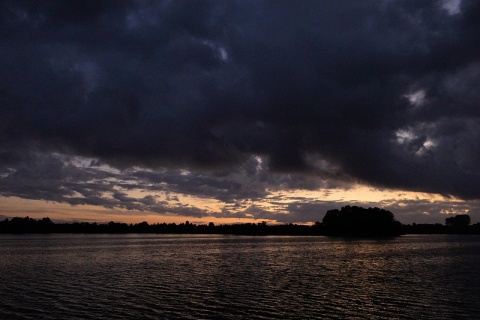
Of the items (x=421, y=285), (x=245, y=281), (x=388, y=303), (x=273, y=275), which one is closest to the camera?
(x=388, y=303)

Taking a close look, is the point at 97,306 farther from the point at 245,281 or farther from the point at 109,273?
the point at 109,273

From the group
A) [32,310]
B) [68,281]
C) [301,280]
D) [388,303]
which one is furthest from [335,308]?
[68,281]

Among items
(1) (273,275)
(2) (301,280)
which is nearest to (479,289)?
(2) (301,280)

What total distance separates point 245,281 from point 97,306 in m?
22.0

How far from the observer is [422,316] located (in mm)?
35750

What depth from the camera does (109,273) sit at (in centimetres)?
6675

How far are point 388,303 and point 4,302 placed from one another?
39.5 meters

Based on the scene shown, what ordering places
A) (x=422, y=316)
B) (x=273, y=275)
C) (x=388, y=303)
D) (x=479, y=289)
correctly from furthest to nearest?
(x=273, y=275), (x=479, y=289), (x=388, y=303), (x=422, y=316)

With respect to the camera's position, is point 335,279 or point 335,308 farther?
point 335,279

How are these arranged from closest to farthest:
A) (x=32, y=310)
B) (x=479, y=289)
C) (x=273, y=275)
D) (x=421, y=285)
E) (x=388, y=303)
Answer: (x=32, y=310) → (x=388, y=303) → (x=479, y=289) → (x=421, y=285) → (x=273, y=275)

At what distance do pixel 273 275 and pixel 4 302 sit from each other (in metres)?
36.3

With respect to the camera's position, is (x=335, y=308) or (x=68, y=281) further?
(x=68, y=281)

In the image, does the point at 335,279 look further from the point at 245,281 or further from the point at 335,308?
the point at 335,308

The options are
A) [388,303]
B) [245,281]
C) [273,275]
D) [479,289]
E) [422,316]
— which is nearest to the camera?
[422,316]
